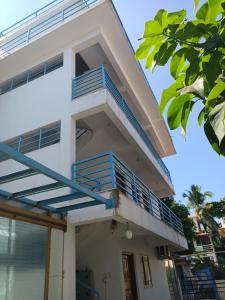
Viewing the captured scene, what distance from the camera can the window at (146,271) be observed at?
10.3 metres

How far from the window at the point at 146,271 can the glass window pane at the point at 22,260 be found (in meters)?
6.03

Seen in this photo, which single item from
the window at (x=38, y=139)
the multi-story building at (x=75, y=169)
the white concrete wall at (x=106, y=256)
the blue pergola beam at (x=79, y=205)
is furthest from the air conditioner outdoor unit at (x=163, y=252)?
the blue pergola beam at (x=79, y=205)


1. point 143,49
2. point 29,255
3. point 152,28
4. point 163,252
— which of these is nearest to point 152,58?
point 143,49

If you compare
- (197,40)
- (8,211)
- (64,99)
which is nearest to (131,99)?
(64,99)

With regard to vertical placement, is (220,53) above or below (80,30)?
below

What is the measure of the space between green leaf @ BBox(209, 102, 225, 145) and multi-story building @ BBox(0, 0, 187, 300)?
A: 123 inches

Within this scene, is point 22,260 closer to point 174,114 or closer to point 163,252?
point 174,114

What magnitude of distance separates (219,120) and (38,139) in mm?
7726

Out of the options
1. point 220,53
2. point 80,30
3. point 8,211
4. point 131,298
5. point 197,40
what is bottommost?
point 131,298

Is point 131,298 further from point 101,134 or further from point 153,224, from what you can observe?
point 101,134

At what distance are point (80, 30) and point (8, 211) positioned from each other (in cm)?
691

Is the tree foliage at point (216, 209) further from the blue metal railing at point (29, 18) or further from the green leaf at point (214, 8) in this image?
the green leaf at point (214, 8)

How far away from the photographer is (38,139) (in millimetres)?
8211

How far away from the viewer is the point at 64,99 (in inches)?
319
